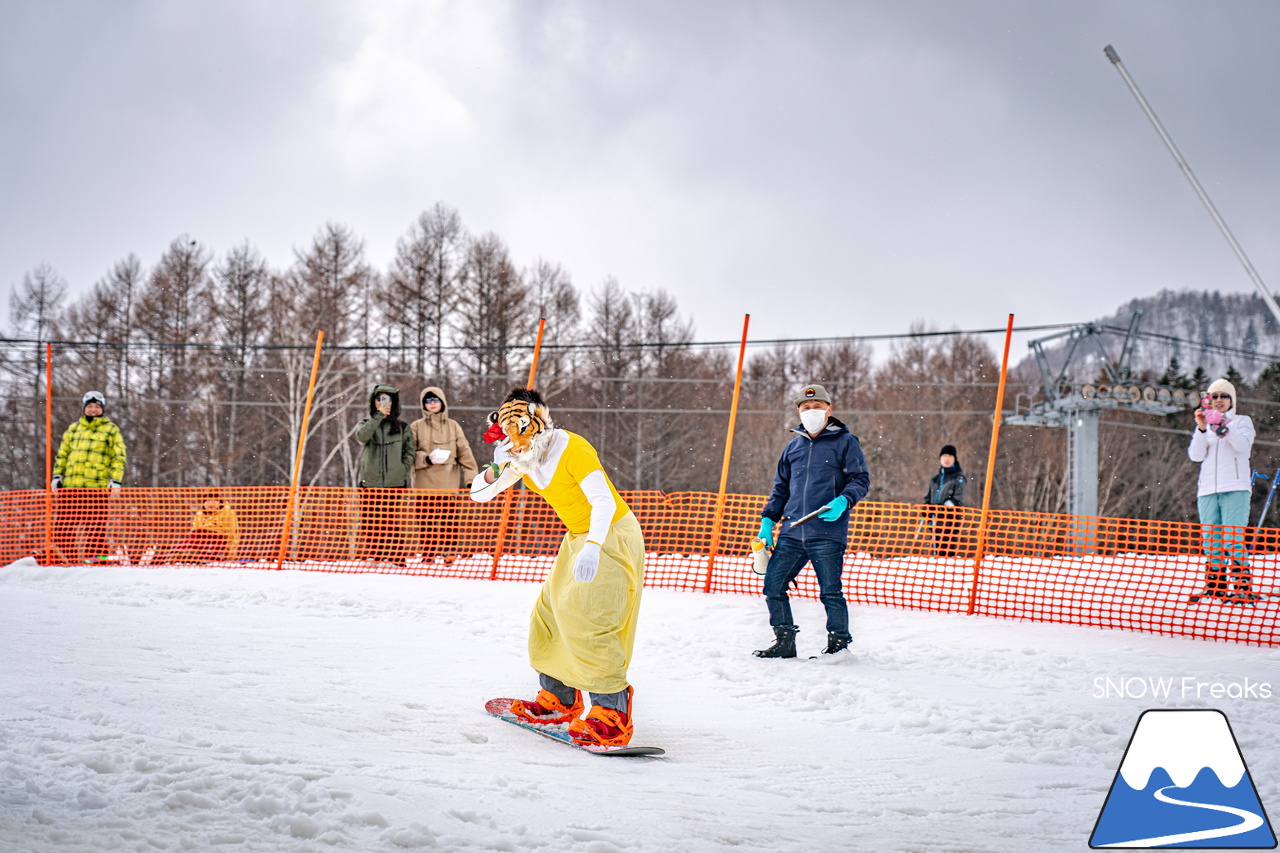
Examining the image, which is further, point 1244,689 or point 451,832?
point 1244,689

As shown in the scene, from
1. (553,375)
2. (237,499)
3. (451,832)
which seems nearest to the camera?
(451,832)

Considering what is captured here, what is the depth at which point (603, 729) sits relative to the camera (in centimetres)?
417

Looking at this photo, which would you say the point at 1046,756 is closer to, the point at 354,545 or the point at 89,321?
the point at 354,545

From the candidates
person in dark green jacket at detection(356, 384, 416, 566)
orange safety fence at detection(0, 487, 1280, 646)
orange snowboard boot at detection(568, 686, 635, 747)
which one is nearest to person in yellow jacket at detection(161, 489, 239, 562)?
orange safety fence at detection(0, 487, 1280, 646)

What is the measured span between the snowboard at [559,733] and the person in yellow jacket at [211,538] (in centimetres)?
749

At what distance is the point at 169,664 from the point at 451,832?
3.14m

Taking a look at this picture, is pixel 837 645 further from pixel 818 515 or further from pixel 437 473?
pixel 437 473

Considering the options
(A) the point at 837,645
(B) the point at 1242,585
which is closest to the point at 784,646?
(A) the point at 837,645

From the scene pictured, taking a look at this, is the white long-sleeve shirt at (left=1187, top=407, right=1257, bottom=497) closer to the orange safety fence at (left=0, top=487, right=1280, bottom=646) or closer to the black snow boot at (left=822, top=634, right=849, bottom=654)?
the orange safety fence at (left=0, top=487, right=1280, bottom=646)

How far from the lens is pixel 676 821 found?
10.3 ft

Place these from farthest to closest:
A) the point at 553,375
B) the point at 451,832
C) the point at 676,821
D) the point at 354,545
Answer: the point at 553,375 → the point at 354,545 → the point at 676,821 → the point at 451,832

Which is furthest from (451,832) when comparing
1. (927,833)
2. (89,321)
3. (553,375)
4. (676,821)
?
(89,321)

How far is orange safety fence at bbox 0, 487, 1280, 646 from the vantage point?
778cm

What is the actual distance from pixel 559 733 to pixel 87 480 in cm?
937
